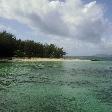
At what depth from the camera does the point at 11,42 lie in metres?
131

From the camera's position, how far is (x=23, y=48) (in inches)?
5669

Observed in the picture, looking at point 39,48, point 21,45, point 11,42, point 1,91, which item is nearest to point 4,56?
point 11,42

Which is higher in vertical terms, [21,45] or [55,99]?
[21,45]

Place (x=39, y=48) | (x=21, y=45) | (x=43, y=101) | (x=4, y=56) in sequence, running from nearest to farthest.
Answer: (x=43, y=101) → (x=4, y=56) → (x=21, y=45) → (x=39, y=48)

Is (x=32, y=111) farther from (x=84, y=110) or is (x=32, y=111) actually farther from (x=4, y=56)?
(x=4, y=56)

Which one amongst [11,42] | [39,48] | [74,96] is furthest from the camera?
[39,48]

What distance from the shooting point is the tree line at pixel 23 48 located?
123 metres

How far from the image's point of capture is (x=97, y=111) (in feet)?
78.8

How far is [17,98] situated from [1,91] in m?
4.60

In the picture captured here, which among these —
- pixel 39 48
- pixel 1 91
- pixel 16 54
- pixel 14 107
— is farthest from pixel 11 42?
pixel 14 107

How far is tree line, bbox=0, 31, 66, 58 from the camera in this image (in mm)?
123438

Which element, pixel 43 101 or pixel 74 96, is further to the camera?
pixel 74 96

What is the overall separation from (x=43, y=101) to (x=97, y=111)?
571 centimetres

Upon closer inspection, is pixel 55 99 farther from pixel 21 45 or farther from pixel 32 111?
pixel 21 45
